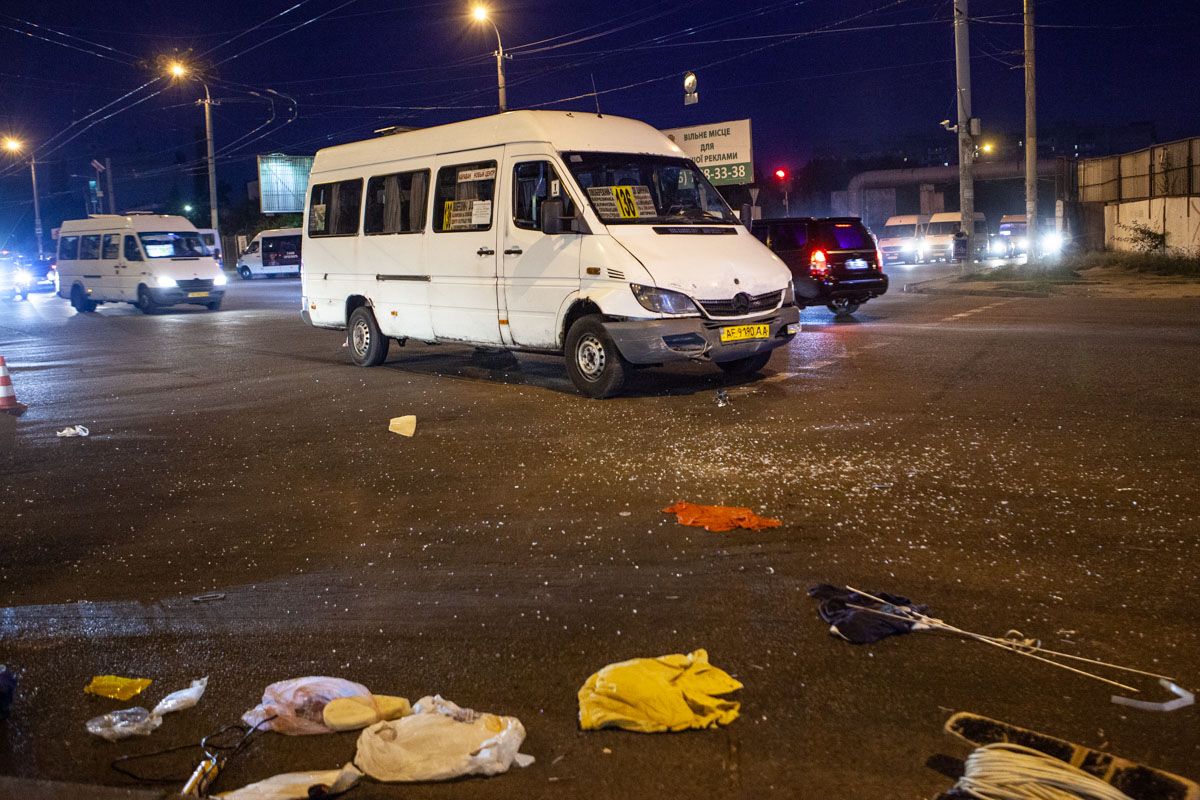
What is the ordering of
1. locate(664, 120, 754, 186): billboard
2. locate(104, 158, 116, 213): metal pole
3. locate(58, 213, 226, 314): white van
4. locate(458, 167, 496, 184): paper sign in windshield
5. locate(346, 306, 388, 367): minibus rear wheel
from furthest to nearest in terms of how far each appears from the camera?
1. locate(104, 158, 116, 213): metal pole
2. locate(664, 120, 754, 186): billboard
3. locate(58, 213, 226, 314): white van
4. locate(346, 306, 388, 367): minibus rear wheel
5. locate(458, 167, 496, 184): paper sign in windshield

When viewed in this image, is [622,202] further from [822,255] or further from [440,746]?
[822,255]

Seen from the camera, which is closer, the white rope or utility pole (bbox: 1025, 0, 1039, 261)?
the white rope

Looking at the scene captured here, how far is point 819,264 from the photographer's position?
18.2 m

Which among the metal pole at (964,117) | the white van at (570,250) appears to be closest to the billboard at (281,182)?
the metal pole at (964,117)

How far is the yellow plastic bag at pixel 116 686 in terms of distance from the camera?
13.4 ft

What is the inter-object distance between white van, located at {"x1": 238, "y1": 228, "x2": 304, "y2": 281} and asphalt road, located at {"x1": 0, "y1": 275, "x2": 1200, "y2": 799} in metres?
42.2

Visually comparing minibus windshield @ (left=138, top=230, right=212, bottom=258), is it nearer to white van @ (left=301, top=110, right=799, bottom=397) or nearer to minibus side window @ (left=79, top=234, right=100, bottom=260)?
minibus side window @ (left=79, top=234, right=100, bottom=260)

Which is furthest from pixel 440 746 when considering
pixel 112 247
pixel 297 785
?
pixel 112 247

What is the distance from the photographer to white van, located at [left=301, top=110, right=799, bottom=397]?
33.3 ft

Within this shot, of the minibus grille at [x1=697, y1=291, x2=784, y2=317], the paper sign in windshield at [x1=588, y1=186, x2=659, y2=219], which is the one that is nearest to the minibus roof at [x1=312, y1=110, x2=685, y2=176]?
the paper sign in windshield at [x1=588, y1=186, x2=659, y2=219]

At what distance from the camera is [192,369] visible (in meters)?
14.7

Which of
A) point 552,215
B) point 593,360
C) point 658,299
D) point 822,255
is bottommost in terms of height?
point 593,360

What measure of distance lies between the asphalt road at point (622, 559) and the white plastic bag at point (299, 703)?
69 mm

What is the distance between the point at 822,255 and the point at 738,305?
8.26 metres
